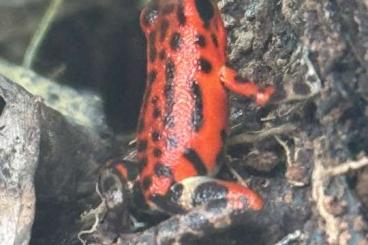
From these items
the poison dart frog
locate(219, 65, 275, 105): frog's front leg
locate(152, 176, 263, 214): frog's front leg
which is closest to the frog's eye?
the poison dart frog

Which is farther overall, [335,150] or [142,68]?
[142,68]

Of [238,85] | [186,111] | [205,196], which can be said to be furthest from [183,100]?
[205,196]

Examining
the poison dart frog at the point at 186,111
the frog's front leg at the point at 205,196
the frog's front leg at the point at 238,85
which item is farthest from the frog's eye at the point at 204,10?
the frog's front leg at the point at 205,196

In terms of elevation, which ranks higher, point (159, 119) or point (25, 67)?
point (25, 67)

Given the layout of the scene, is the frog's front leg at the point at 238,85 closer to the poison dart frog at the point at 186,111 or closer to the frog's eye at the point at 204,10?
the poison dart frog at the point at 186,111

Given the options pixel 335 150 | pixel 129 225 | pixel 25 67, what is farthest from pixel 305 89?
pixel 25 67

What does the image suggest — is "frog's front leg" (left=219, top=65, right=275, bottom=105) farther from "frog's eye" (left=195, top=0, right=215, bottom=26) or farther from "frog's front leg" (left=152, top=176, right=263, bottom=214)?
"frog's front leg" (left=152, top=176, right=263, bottom=214)

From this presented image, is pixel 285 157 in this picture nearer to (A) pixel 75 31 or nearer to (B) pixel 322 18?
(B) pixel 322 18
